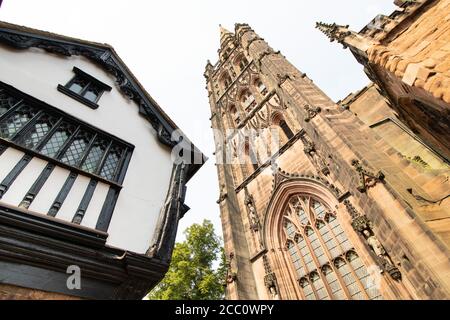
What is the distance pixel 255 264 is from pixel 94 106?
8.80 m

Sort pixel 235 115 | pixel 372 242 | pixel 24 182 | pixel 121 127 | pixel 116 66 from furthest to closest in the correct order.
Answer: pixel 235 115, pixel 372 242, pixel 116 66, pixel 121 127, pixel 24 182

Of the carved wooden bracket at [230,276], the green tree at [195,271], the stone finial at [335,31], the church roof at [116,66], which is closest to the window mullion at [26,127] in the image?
the church roof at [116,66]

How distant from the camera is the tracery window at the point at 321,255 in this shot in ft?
25.8

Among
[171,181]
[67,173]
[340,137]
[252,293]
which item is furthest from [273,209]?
[67,173]

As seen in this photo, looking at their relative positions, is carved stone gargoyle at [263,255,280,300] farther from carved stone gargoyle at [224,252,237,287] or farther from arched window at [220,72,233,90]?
arched window at [220,72,233,90]

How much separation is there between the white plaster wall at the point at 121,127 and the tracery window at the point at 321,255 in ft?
21.9

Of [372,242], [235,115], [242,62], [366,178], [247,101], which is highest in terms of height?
[242,62]

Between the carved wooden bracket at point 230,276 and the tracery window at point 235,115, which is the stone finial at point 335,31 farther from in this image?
the tracery window at point 235,115

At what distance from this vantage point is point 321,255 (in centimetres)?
912

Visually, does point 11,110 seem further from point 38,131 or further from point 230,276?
point 230,276

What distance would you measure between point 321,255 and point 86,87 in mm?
9155

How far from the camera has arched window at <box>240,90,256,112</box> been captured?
64.3 ft

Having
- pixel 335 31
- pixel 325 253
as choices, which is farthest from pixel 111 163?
pixel 325 253

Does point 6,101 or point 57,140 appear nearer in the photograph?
point 6,101
